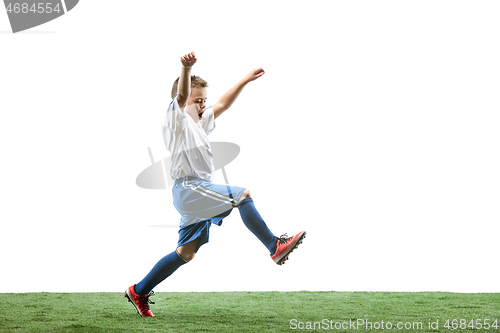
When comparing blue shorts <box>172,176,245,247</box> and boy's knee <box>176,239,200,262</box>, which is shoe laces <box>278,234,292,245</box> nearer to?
blue shorts <box>172,176,245,247</box>

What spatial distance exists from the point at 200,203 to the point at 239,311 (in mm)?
A: 777

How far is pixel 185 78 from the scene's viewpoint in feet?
6.70

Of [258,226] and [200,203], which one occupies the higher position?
[200,203]

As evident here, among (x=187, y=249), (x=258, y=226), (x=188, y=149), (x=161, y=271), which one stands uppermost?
(x=188, y=149)

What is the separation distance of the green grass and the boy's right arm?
103 cm

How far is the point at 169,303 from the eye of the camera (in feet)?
10.2

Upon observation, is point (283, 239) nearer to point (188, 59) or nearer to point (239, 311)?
point (239, 311)

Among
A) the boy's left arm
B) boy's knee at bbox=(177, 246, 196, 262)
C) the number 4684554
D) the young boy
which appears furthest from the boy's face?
the number 4684554

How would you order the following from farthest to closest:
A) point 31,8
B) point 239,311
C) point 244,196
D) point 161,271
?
point 31,8
point 239,311
point 161,271
point 244,196

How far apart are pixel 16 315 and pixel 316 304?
5.58 ft

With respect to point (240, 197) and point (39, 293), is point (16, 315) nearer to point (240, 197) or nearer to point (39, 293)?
point (39, 293)

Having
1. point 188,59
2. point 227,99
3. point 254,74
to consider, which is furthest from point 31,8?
point 188,59

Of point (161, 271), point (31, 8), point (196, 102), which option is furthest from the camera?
point (31, 8)

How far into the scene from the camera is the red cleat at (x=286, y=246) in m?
2.12
